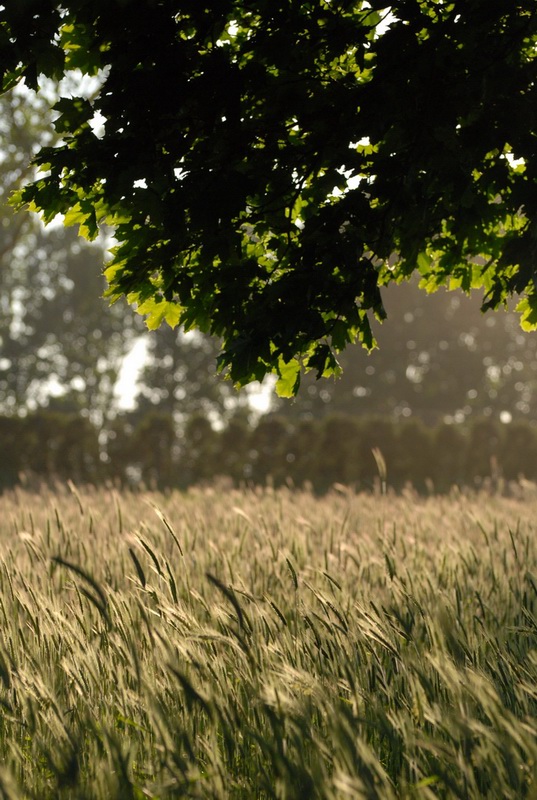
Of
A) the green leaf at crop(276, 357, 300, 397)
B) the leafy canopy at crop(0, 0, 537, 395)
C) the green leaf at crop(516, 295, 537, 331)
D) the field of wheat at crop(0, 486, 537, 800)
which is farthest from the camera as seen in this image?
the green leaf at crop(516, 295, 537, 331)

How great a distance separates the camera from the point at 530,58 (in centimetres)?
472

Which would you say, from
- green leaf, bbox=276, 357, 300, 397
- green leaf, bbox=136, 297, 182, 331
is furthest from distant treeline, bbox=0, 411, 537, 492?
green leaf, bbox=276, 357, 300, 397

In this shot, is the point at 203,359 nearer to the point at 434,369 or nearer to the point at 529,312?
the point at 434,369

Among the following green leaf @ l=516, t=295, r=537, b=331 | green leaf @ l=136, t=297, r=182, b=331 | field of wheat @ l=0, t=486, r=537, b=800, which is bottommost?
field of wheat @ l=0, t=486, r=537, b=800

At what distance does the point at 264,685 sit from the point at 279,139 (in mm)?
2849

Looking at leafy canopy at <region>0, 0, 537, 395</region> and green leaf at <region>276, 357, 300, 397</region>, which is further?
green leaf at <region>276, 357, 300, 397</region>

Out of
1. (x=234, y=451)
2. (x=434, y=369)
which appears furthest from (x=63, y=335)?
(x=234, y=451)

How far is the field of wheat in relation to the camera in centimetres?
235

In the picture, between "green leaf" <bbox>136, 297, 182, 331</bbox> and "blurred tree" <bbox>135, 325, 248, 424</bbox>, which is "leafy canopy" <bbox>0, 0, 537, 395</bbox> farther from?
"blurred tree" <bbox>135, 325, 248, 424</bbox>

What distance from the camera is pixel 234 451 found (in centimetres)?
1984

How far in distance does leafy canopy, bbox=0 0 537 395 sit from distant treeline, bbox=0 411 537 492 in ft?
46.9

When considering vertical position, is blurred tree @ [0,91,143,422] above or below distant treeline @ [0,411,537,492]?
above

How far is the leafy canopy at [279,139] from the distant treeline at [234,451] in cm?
1428

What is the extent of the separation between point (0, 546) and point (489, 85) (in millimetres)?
3993
